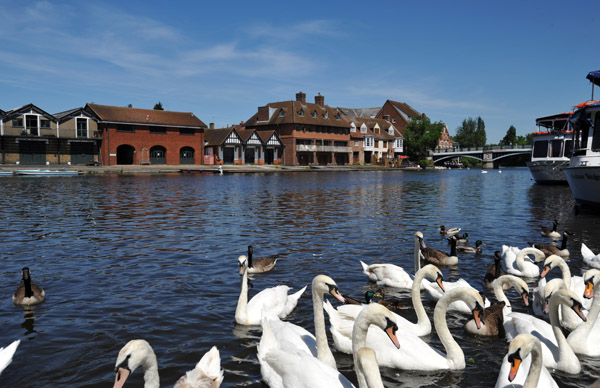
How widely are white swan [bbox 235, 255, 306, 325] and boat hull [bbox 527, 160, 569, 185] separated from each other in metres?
45.7

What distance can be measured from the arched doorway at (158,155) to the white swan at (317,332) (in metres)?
69.6

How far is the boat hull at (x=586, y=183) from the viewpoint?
2277 cm

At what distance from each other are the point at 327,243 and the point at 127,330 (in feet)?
28.3

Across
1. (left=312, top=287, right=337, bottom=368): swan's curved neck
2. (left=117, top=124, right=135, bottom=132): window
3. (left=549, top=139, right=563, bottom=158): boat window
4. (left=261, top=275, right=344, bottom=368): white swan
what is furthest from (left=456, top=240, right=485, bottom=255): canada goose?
(left=117, top=124, right=135, bottom=132): window

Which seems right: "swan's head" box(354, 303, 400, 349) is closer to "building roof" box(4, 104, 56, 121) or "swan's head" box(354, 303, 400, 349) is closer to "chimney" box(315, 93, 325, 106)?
"building roof" box(4, 104, 56, 121)

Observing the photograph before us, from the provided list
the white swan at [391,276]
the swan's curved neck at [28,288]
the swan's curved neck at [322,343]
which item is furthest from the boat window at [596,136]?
the swan's curved neck at [28,288]

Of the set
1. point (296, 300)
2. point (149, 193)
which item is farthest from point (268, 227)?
point (149, 193)

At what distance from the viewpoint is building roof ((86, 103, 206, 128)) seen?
224 feet

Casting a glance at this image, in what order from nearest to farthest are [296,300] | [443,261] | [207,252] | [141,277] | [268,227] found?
[296,300] < [141,277] < [443,261] < [207,252] < [268,227]

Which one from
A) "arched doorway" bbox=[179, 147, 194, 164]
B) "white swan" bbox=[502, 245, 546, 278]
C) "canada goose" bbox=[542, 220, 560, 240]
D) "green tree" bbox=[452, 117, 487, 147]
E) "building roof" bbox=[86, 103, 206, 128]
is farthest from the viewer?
"green tree" bbox=[452, 117, 487, 147]

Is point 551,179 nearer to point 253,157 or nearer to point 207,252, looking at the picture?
point 207,252

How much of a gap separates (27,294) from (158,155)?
2635 inches

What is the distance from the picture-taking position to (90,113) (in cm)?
6750

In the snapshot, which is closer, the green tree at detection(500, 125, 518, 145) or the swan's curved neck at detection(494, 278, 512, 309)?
the swan's curved neck at detection(494, 278, 512, 309)
